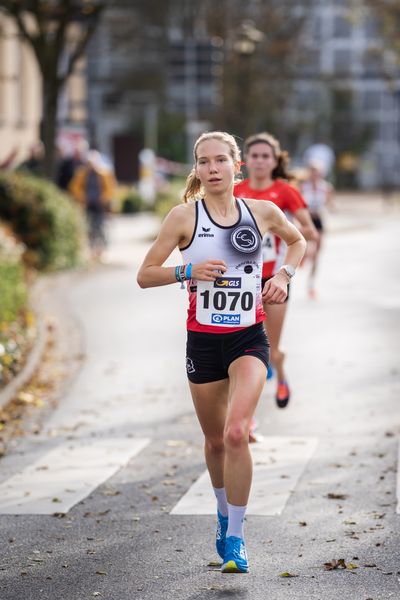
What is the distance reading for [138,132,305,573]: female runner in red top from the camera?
6.57 metres

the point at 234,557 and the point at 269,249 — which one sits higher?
the point at 269,249

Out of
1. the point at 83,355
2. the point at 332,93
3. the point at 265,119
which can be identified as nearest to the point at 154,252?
the point at 83,355

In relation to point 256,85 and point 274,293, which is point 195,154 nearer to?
point 274,293

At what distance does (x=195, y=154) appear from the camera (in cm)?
680

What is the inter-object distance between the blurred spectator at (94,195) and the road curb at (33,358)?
283 inches

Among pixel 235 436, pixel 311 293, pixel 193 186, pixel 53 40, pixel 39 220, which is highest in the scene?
pixel 53 40

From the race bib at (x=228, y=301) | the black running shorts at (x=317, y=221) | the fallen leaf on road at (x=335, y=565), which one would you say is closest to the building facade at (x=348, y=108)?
the black running shorts at (x=317, y=221)

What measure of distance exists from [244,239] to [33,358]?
7943mm

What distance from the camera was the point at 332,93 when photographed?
100 metres

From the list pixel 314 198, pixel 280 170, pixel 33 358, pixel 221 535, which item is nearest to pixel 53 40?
pixel 314 198

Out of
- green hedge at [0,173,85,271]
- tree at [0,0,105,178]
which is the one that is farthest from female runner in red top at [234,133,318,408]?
tree at [0,0,105,178]

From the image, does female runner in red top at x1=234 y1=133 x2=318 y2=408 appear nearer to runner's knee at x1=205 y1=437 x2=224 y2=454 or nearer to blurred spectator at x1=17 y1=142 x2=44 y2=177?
runner's knee at x1=205 y1=437 x2=224 y2=454

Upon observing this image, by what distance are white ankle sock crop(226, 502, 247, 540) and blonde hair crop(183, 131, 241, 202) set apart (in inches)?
57.7

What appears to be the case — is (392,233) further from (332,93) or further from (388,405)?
(332,93)
